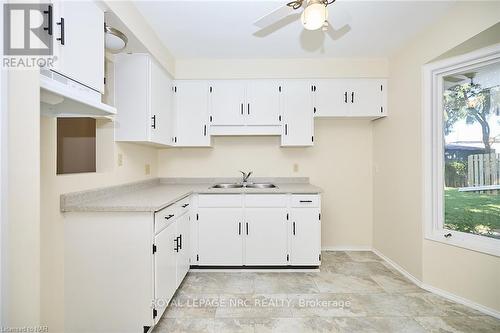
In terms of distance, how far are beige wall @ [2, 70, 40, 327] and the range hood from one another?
9cm

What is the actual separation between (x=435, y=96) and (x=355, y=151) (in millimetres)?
1177

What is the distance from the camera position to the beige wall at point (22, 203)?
970 mm

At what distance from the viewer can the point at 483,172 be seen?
213 centimetres

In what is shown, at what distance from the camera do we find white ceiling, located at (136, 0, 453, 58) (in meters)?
2.04

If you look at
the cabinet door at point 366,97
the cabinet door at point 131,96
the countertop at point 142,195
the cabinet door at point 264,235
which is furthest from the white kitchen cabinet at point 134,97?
the cabinet door at point 366,97

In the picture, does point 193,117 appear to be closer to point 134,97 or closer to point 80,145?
point 134,97

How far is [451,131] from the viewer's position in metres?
2.34

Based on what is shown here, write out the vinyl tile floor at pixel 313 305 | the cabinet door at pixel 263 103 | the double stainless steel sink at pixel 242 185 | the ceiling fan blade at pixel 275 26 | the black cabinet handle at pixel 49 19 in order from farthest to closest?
the double stainless steel sink at pixel 242 185 → the cabinet door at pixel 263 103 → the ceiling fan blade at pixel 275 26 → the vinyl tile floor at pixel 313 305 → the black cabinet handle at pixel 49 19

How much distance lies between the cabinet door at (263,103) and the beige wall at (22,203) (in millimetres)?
2256

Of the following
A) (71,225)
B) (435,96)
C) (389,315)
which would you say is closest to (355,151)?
(435,96)

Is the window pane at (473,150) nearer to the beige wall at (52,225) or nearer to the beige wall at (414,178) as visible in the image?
the beige wall at (414,178)

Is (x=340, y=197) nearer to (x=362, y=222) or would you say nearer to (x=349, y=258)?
(x=362, y=222)

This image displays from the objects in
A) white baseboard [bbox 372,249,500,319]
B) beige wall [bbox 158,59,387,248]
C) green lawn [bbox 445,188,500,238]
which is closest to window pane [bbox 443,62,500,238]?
green lawn [bbox 445,188,500,238]

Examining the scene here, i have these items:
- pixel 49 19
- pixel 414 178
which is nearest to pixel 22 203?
pixel 49 19
